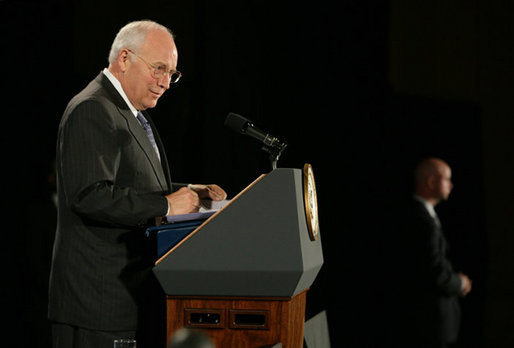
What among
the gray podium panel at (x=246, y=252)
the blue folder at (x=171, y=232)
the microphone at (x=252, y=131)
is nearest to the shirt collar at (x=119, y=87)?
the microphone at (x=252, y=131)

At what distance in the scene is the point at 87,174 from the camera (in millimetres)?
1707

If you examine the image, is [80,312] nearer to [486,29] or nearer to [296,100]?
[296,100]

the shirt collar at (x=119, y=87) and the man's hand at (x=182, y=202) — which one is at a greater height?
the shirt collar at (x=119, y=87)

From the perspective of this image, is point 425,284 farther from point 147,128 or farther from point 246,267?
point 246,267

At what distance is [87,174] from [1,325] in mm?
3560

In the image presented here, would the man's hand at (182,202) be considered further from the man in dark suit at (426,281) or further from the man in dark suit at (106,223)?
the man in dark suit at (426,281)

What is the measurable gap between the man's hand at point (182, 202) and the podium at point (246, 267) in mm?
129

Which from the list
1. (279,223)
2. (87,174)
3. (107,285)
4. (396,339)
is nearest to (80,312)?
(107,285)

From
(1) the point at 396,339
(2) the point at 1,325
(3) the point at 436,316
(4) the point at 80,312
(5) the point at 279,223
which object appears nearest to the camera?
(5) the point at 279,223

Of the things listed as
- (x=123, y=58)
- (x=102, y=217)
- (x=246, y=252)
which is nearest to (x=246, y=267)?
(x=246, y=252)

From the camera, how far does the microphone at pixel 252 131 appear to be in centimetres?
181

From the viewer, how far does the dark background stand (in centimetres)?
439

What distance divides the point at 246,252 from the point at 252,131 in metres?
0.37

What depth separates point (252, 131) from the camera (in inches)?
72.4
